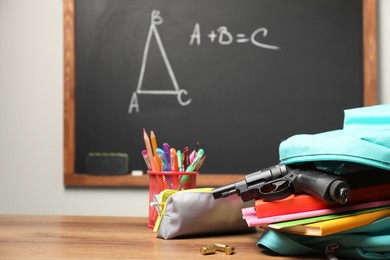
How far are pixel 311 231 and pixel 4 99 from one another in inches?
65.3

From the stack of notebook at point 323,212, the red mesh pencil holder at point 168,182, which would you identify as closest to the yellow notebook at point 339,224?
the stack of notebook at point 323,212

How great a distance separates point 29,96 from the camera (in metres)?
2.09

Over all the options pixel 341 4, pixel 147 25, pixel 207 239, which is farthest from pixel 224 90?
pixel 207 239

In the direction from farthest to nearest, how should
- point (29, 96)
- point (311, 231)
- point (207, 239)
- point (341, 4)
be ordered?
point (29, 96), point (341, 4), point (207, 239), point (311, 231)

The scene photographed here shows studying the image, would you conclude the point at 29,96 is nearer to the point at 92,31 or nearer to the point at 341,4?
the point at 92,31

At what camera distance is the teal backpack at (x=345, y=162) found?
0.68 meters

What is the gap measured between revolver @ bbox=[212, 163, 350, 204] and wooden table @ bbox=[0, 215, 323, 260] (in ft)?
0.29

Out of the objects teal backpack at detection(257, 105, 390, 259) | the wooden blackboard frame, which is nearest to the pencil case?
teal backpack at detection(257, 105, 390, 259)

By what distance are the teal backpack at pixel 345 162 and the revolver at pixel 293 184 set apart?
0.06ft

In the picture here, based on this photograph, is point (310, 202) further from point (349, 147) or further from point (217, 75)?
point (217, 75)

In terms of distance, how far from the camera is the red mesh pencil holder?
1.09 m

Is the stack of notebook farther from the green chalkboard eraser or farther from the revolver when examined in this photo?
the green chalkboard eraser

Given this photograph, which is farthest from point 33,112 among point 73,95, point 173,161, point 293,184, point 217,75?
point 293,184

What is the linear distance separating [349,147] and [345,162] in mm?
36
